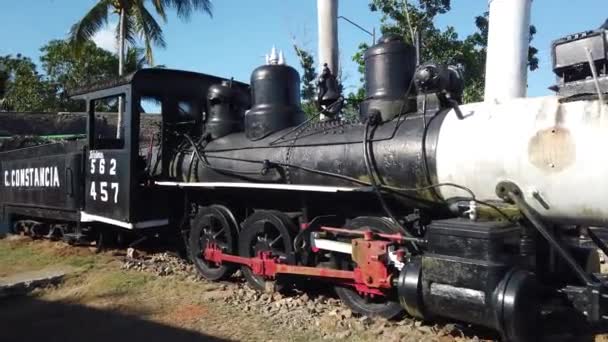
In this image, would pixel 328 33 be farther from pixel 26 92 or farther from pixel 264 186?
pixel 26 92

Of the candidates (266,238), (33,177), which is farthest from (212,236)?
(33,177)

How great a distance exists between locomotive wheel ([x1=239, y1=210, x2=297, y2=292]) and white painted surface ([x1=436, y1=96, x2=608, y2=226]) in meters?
1.64

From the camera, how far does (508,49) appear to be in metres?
6.67

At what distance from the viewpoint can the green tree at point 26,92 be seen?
31.3 meters

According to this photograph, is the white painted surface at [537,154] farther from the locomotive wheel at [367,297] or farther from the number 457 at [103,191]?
the number 457 at [103,191]

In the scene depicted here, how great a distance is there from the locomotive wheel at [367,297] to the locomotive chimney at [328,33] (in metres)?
4.94

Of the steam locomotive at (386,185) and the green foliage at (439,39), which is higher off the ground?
the green foliage at (439,39)

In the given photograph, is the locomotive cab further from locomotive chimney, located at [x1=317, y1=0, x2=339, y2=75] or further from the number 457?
locomotive chimney, located at [x1=317, y1=0, x2=339, y2=75]

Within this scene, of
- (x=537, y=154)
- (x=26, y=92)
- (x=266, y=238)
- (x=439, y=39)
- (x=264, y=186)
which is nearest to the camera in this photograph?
(x=537, y=154)

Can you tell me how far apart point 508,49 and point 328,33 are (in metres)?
3.41

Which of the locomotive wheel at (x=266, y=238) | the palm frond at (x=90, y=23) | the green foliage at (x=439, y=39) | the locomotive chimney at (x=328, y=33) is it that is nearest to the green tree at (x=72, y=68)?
the palm frond at (x=90, y=23)

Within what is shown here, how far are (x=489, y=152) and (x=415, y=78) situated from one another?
94 cm

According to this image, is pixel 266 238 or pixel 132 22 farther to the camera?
pixel 132 22

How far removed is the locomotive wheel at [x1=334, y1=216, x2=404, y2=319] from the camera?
465 centimetres
